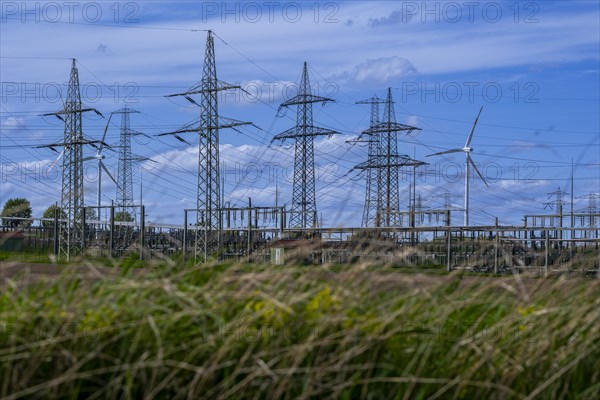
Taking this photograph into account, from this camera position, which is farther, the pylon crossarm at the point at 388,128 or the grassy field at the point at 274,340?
the pylon crossarm at the point at 388,128

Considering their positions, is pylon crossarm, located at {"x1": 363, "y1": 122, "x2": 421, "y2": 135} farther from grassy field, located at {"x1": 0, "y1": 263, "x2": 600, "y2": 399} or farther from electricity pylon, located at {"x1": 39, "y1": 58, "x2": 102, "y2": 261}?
grassy field, located at {"x1": 0, "y1": 263, "x2": 600, "y2": 399}

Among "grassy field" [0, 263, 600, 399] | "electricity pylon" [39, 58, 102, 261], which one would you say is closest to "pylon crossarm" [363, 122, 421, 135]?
"electricity pylon" [39, 58, 102, 261]

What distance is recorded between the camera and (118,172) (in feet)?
266

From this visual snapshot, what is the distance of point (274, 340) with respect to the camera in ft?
21.6

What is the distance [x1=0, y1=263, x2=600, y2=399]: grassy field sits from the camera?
6250 mm

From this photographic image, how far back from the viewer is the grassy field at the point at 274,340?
20.5 ft

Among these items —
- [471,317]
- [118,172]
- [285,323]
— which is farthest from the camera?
[118,172]

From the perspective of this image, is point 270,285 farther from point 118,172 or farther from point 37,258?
point 118,172

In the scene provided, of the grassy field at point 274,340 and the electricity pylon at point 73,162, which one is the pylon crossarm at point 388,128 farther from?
the grassy field at point 274,340

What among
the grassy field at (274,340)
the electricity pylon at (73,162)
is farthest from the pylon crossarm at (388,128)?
the grassy field at (274,340)

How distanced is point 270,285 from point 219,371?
3.22 ft

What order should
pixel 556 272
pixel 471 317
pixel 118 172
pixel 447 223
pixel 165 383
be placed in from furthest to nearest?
pixel 118 172 → pixel 447 223 → pixel 556 272 → pixel 471 317 → pixel 165 383

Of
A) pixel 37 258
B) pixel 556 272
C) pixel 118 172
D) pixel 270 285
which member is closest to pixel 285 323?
pixel 270 285

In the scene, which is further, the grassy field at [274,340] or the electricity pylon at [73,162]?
the electricity pylon at [73,162]
